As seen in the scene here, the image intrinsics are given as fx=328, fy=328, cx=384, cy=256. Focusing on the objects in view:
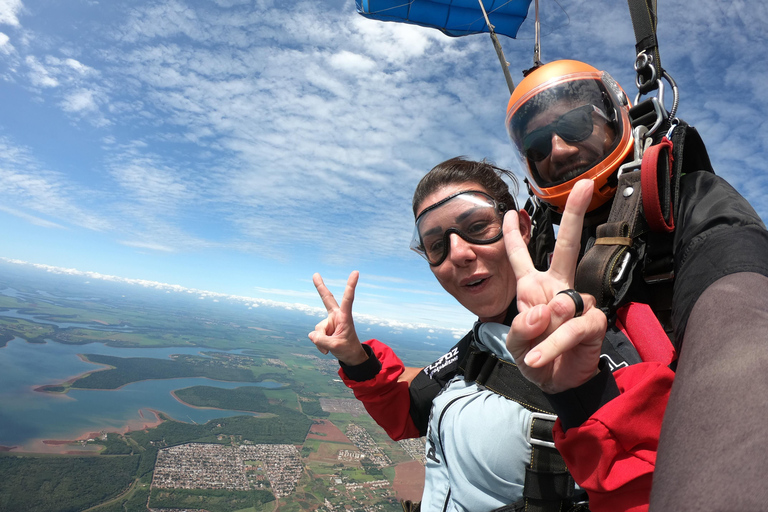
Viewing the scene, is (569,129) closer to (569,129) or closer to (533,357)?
(569,129)

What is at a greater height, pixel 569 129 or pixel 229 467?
pixel 569 129

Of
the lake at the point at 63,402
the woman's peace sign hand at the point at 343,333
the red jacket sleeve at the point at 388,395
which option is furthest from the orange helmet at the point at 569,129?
the lake at the point at 63,402

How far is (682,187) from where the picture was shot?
1.11 metres

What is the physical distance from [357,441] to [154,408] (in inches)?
1215

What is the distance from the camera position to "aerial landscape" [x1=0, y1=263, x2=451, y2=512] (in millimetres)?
29016

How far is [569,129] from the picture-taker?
1578mm

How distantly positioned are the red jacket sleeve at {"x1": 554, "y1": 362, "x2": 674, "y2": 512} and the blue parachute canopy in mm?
6220

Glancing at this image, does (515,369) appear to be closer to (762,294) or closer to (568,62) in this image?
(762,294)

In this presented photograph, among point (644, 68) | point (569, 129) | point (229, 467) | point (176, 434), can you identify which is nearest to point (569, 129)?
point (569, 129)

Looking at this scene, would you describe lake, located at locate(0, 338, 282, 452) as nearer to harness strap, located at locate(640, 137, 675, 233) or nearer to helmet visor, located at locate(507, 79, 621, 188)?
helmet visor, located at locate(507, 79, 621, 188)

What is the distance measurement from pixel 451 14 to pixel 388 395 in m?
6.28

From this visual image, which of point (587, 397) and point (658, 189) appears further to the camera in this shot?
point (658, 189)

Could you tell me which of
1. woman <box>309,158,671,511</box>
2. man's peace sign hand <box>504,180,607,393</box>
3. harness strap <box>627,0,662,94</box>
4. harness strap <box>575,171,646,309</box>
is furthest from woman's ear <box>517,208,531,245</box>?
man's peace sign hand <box>504,180,607,393</box>

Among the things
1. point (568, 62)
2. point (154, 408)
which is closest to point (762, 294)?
point (568, 62)
